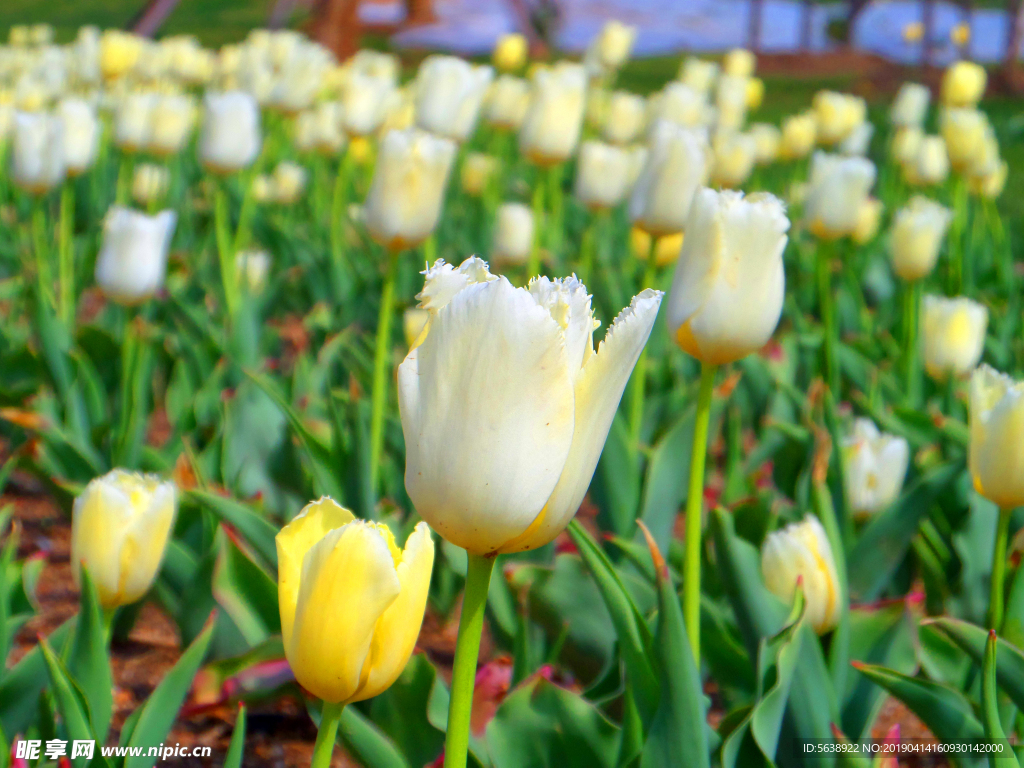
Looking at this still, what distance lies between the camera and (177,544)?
5.29 feet

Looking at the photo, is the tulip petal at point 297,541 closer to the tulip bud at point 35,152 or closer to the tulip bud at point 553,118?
the tulip bud at point 553,118

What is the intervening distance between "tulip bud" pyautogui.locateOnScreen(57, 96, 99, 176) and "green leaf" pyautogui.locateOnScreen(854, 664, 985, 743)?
2.48m

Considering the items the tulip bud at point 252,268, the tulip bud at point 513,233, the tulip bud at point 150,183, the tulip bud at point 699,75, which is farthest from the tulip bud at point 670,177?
the tulip bud at point 699,75

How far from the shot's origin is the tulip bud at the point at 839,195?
2.38 metres

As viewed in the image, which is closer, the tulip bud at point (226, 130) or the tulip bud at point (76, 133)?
the tulip bud at point (226, 130)

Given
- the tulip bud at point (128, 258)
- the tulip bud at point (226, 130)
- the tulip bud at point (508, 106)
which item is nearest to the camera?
the tulip bud at point (128, 258)

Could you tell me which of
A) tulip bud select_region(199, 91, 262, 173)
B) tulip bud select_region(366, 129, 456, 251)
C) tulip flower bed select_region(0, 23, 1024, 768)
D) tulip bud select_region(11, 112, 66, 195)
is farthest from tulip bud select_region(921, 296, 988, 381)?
tulip bud select_region(11, 112, 66, 195)

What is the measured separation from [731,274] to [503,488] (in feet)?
1.85

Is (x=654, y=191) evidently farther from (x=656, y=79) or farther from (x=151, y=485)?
(x=656, y=79)

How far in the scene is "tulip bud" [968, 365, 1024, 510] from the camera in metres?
1.23

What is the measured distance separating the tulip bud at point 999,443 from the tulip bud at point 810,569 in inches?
8.1

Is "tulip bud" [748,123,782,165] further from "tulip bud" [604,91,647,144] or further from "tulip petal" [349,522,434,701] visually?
"tulip petal" [349,522,434,701]

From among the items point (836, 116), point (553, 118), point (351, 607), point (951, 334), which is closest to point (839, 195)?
point (951, 334)

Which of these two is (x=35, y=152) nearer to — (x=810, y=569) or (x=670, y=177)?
(x=670, y=177)
